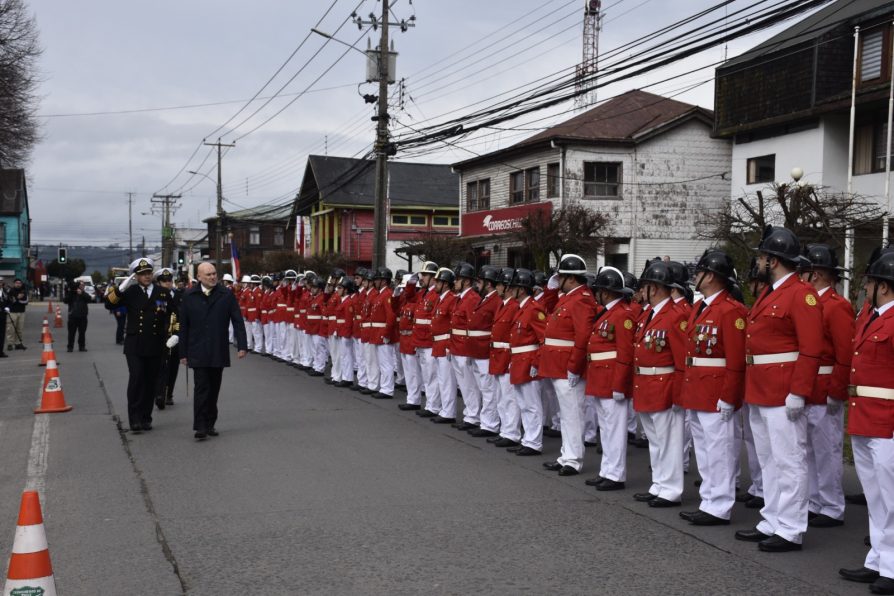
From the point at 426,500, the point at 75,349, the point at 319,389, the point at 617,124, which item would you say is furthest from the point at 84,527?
the point at 617,124

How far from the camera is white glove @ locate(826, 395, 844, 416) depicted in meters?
6.86

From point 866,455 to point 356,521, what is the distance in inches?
145

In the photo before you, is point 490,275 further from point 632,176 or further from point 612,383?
point 632,176

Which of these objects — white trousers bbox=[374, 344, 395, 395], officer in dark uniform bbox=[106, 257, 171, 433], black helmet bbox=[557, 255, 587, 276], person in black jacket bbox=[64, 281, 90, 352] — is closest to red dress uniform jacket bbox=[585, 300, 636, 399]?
black helmet bbox=[557, 255, 587, 276]

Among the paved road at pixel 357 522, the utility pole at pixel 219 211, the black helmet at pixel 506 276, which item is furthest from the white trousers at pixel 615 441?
the utility pole at pixel 219 211

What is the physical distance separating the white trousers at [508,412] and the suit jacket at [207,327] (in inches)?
128

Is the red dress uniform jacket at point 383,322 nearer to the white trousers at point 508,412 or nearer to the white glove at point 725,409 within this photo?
the white trousers at point 508,412

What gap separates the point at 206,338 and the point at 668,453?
5893 mm

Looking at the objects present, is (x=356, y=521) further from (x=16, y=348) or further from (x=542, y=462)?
(x=16, y=348)

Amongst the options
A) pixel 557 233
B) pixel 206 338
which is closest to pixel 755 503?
pixel 206 338

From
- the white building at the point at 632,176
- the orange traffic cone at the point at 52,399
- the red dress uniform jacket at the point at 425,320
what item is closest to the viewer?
the orange traffic cone at the point at 52,399

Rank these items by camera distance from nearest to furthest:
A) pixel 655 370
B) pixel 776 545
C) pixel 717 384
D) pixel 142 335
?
pixel 776 545
pixel 717 384
pixel 655 370
pixel 142 335

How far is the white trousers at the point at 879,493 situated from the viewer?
539 centimetres

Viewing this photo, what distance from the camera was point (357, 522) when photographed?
6.80m
